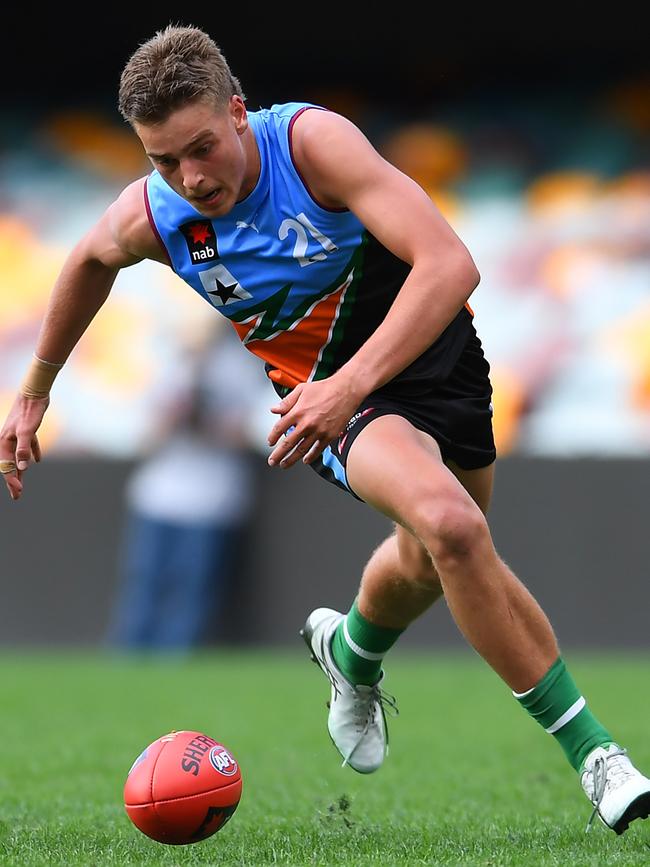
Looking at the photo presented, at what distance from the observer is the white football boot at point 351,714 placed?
17.2ft

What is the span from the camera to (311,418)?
12.9 ft

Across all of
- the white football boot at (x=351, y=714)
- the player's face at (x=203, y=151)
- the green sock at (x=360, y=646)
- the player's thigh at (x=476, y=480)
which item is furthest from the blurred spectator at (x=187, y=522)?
the player's face at (x=203, y=151)

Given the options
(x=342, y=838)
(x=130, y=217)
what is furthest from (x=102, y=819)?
(x=130, y=217)

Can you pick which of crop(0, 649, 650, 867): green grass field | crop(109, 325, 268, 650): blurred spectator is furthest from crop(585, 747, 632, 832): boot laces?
crop(109, 325, 268, 650): blurred spectator

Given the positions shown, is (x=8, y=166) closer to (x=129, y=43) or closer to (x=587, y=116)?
(x=129, y=43)

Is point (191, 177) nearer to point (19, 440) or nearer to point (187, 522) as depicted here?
point (19, 440)

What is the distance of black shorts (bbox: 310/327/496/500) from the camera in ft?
14.9

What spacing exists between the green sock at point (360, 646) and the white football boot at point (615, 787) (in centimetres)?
115

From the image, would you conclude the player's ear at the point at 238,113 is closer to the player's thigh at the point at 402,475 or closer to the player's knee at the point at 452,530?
the player's thigh at the point at 402,475

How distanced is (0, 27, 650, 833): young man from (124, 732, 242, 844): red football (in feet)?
2.55

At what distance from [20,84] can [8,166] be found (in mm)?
810

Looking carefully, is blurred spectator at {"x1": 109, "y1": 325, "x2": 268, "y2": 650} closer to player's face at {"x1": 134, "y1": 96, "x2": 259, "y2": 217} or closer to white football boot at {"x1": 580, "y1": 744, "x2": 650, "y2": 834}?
player's face at {"x1": 134, "y1": 96, "x2": 259, "y2": 217}

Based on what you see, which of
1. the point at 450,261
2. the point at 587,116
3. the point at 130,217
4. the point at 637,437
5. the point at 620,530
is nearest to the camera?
the point at 450,261

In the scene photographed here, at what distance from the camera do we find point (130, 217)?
470cm
